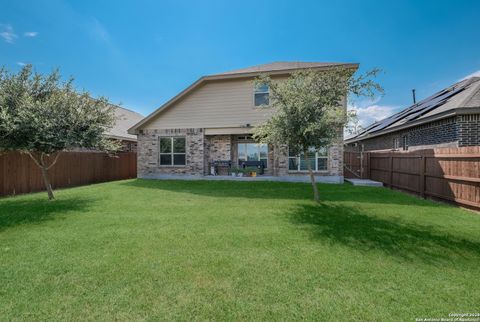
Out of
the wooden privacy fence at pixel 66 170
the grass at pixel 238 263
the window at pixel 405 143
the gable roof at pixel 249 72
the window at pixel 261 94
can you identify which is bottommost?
the grass at pixel 238 263

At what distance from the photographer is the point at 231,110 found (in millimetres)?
13938

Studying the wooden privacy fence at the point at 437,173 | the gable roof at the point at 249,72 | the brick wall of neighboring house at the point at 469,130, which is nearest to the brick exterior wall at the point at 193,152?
the gable roof at the point at 249,72

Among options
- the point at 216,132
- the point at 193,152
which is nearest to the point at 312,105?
the point at 216,132

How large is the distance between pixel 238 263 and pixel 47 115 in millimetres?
Result: 8054

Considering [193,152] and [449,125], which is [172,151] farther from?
[449,125]

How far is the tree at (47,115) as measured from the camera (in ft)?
25.0

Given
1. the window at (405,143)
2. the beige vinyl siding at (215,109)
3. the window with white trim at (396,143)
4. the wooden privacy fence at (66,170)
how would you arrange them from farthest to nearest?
the window with white trim at (396,143) → the window at (405,143) → the beige vinyl siding at (215,109) → the wooden privacy fence at (66,170)

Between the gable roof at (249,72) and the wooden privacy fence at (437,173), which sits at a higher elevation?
the gable roof at (249,72)

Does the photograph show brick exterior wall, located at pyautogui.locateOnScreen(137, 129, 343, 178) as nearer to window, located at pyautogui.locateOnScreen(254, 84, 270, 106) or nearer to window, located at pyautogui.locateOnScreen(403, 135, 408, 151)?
window, located at pyautogui.locateOnScreen(254, 84, 270, 106)

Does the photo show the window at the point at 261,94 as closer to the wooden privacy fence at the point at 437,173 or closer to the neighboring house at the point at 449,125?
the wooden privacy fence at the point at 437,173

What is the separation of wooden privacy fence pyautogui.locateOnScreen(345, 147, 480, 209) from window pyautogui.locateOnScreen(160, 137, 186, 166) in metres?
11.1

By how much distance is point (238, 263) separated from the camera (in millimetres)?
3807

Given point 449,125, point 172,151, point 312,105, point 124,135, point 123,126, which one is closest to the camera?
point 312,105

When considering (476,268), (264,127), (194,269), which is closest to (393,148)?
(264,127)
